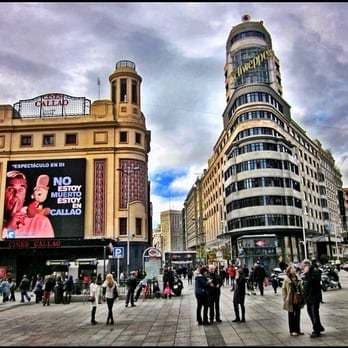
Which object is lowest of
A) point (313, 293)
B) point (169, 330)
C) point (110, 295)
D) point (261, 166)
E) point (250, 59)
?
point (169, 330)


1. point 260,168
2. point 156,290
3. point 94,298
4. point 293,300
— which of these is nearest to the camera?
point 293,300

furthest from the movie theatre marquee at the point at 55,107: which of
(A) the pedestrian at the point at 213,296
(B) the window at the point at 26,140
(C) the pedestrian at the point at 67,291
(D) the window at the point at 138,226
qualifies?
(A) the pedestrian at the point at 213,296

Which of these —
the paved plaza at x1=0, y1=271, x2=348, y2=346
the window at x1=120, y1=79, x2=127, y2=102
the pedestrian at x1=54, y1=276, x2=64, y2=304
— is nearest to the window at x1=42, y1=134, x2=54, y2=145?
the window at x1=120, y1=79, x2=127, y2=102

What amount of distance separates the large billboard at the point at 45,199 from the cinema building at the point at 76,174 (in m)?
0.11

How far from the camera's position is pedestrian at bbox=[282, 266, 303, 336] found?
10.3 meters

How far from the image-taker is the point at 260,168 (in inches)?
2185

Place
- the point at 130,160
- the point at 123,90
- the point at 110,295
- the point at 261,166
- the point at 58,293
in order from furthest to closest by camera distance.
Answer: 1. the point at 261,166
2. the point at 123,90
3. the point at 130,160
4. the point at 58,293
5. the point at 110,295

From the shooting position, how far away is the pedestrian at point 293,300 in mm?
10320

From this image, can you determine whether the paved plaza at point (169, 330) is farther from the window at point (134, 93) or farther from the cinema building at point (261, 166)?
the cinema building at point (261, 166)

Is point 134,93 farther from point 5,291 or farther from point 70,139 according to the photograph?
point 5,291

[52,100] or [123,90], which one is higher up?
[123,90]

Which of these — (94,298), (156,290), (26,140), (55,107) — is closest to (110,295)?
(94,298)

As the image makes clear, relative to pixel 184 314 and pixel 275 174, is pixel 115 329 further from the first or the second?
pixel 275 174

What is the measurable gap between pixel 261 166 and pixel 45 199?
2873cm
